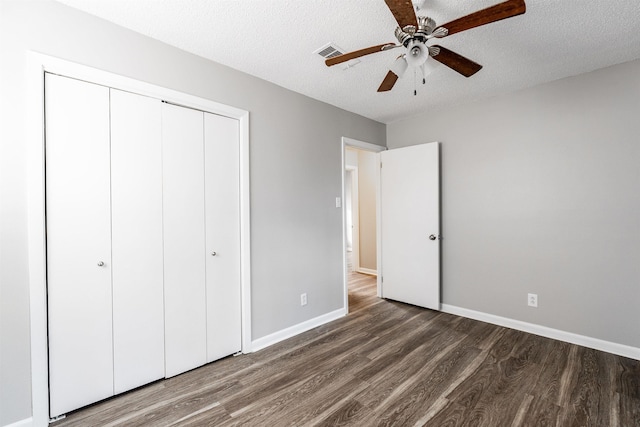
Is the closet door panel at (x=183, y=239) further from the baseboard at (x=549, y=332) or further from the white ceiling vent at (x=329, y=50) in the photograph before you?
the baseboard at (x=549, y=332)

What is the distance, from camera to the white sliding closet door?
2.32 metres

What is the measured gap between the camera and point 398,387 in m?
2.03

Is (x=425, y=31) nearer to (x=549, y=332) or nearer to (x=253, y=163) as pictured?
(x=253, y=163)

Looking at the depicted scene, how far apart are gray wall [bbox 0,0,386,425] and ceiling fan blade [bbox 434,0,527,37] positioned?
173 centimetres

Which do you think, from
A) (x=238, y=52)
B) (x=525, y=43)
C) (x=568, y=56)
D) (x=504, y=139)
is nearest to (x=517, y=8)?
(x=525, y=43)

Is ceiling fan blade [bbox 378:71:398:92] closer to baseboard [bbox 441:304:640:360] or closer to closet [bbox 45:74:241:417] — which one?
closet [bbox 45:74:241:417]

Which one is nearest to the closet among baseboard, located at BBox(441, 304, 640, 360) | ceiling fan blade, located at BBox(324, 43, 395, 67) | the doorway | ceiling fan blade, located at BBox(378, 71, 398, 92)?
ceiling fan blade, located at BBox(324, 43, 395, 67)

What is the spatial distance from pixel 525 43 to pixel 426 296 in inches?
106

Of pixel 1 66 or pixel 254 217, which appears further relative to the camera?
pixel 254 217

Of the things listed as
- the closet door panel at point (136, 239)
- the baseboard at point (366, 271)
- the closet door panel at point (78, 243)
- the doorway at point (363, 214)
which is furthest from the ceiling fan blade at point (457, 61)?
the baseboard at point (366, 271)

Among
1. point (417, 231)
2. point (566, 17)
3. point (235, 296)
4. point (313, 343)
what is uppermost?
point (566, 17)

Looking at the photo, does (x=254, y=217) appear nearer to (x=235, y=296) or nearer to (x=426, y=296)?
(x=235, y=296)

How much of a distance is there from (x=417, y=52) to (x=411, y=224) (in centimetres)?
239

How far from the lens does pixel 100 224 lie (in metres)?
1.84
